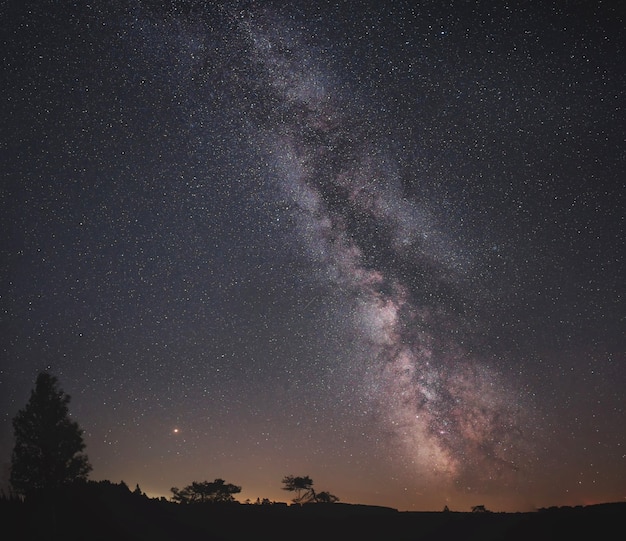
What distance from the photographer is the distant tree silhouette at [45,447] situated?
25391mm

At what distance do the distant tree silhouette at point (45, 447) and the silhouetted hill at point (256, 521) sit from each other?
115 cm

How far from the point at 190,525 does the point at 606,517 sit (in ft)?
76.5

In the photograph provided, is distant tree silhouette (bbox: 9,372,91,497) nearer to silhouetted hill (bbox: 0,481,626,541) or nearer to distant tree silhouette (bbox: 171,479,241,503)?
silhouetted hill (bbox: 0,481,626,541)

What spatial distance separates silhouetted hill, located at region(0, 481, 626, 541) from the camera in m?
22.9

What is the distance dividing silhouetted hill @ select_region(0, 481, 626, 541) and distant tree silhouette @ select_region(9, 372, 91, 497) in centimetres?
115

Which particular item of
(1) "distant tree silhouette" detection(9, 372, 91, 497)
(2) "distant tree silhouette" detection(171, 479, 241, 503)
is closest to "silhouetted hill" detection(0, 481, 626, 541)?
(1) "distant tree silhouette" detection(9, 372, 91, 497)

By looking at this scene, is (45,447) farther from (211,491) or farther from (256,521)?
(211,491)

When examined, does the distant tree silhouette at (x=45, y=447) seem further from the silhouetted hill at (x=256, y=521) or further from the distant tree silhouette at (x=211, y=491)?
the distant tree silhouette at (x=211, y=491)

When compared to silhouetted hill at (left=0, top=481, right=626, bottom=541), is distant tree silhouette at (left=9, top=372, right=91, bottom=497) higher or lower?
higher

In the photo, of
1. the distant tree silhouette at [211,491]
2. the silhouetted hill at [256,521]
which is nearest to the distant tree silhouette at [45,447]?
the silhouetted hill at [256,521]

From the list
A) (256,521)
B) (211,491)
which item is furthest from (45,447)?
(211,491)

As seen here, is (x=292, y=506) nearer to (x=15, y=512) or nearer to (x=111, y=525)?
(x=111, y=525)

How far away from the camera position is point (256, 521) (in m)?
31.7

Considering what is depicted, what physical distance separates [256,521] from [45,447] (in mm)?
14167
